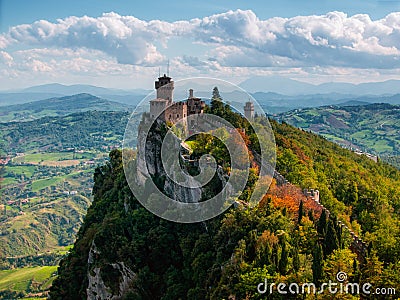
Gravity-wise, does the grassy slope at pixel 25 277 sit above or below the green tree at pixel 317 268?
below

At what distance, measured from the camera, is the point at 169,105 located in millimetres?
47719

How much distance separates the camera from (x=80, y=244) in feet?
175

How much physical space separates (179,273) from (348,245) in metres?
Answer: 15.7

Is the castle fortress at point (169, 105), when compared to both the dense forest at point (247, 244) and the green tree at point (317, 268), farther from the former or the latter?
the green tree at point (317, 268)

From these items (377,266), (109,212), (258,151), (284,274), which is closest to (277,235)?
(284,274)

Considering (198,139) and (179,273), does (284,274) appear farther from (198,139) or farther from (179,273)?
(198,139)

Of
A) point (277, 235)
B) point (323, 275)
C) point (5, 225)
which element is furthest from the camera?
point (5, 225)

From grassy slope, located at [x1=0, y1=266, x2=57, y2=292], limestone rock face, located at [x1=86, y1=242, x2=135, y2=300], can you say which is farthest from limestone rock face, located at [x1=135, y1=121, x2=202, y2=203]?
grassy slope, located at [x1=0, y1=266, x2=57, y2=292]

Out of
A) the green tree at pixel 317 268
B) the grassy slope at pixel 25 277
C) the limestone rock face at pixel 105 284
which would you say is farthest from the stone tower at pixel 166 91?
the grassy slope at pixel 25 277
